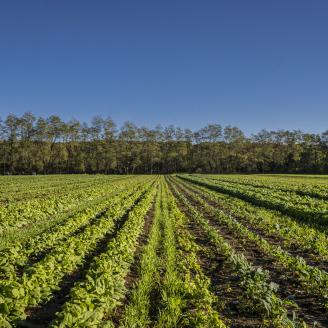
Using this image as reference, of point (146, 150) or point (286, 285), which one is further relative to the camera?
point (146, 150)

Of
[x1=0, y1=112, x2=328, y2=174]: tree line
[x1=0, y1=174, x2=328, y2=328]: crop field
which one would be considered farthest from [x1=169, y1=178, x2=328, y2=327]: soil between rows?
[x1=0, y1=112, x2=328, y2=174]: tree line

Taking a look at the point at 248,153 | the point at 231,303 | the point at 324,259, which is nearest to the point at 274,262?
the point at 324,259

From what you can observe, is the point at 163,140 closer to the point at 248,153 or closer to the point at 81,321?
the point at 248,153

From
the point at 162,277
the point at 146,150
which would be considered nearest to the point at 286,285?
the point at 162,277

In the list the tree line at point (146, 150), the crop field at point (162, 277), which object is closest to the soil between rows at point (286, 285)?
the crop field at point (162, 277)

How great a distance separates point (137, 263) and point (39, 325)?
4.08 meters

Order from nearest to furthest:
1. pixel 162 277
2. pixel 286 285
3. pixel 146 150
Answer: pixel 286 285
pixel 162 277
pixel 146 150

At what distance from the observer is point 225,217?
16344 millimetres

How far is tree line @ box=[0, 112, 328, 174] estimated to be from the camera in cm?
8631

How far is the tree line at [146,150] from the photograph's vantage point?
8631 centimetres

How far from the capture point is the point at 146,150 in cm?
10425

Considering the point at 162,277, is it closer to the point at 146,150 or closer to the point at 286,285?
the point at 286,285

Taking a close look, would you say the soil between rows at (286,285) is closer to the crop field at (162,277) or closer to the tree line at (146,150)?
the crop field at (162,277)

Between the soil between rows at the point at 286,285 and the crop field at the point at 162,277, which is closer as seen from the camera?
the crop field at the point at 162,277
